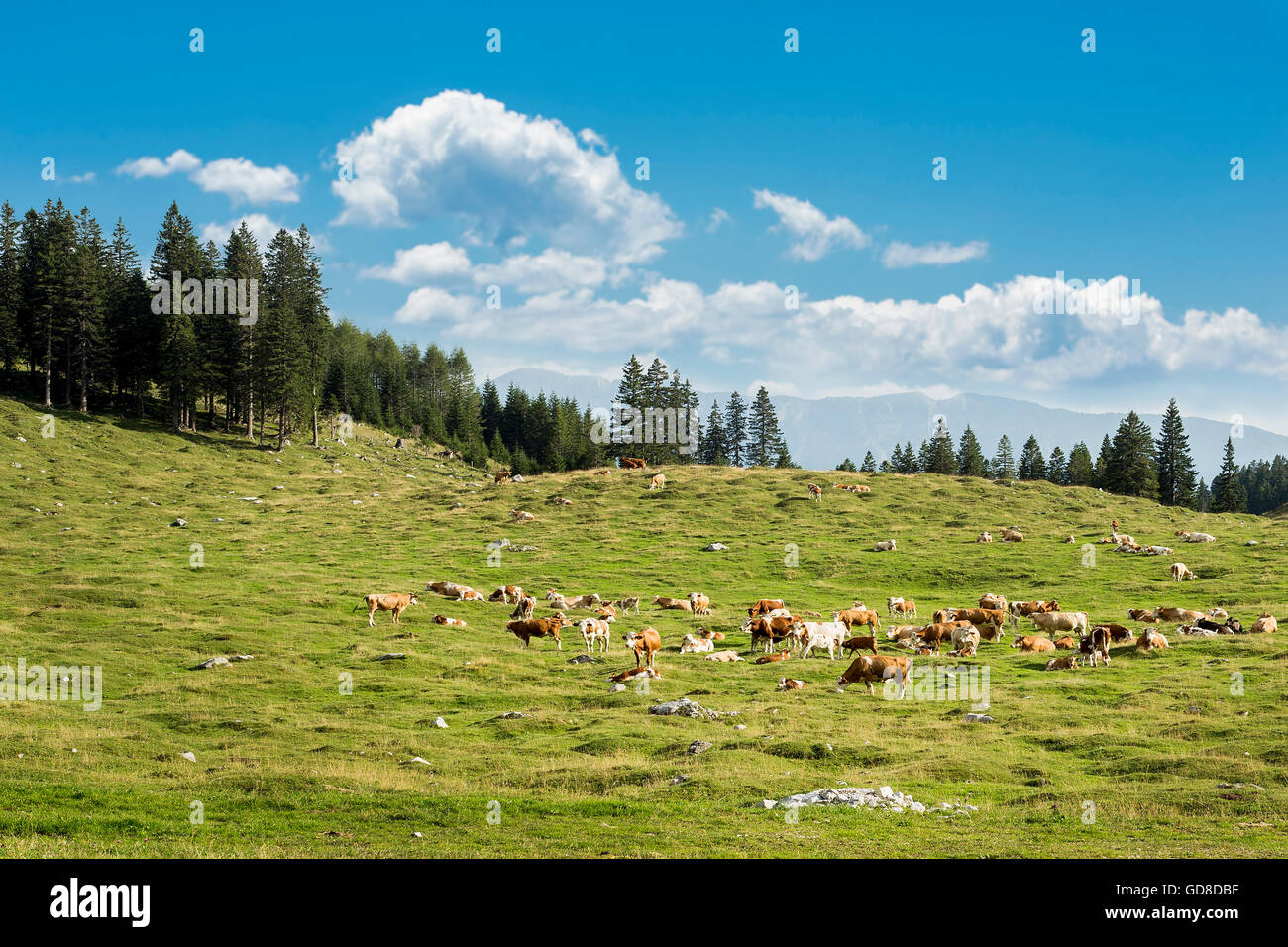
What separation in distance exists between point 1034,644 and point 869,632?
23.0 feet

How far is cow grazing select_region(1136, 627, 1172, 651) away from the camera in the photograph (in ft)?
111

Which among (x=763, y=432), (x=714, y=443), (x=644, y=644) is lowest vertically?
(x=644, y=644)

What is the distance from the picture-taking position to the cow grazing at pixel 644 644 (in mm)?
31625

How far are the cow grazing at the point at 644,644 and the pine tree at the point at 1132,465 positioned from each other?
9499 cm

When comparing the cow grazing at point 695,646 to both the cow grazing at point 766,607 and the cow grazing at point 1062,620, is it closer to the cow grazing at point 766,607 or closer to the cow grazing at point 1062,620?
the cow grazing at point 766,607

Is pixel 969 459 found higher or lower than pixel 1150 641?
higher

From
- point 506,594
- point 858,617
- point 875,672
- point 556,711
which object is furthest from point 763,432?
point 556,711

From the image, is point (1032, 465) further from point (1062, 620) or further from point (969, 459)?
point (1062, 620)

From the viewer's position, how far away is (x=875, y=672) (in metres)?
29.8

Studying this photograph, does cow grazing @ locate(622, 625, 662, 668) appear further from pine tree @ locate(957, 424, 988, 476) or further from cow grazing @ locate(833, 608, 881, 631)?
pine tree @ locate(957, 424, 988, 476)

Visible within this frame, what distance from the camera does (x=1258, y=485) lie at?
194 m

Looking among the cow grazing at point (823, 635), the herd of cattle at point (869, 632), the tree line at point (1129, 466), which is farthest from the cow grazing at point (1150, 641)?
the tree line at point (1129, 466)
